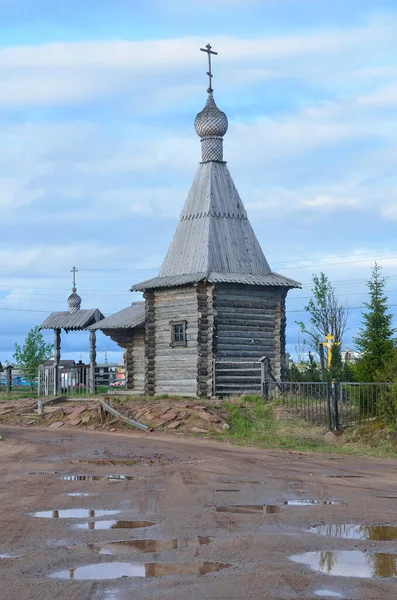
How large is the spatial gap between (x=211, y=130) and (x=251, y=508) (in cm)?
2543

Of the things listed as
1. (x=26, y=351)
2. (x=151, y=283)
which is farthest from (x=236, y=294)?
(x=26, y=351)

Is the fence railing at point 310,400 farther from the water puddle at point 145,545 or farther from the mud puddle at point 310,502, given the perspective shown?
the water puddle at point 145,545

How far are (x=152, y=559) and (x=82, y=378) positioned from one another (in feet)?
109

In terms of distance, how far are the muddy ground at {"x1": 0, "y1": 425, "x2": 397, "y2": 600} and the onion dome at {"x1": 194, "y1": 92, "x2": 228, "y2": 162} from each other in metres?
18.4

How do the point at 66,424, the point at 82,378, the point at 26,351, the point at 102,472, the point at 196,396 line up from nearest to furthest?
the point at 102,472 < the point at 66,424 < the point at 196,396 < the point at 82,378 < the point at 26,351

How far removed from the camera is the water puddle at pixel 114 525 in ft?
33.9

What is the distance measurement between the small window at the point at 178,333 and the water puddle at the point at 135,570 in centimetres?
2493

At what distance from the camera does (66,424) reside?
2931 cm

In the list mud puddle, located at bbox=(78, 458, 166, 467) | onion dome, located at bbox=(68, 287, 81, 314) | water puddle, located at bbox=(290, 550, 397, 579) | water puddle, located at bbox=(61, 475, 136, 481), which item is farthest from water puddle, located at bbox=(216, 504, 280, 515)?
onion dome, located at bbox=(68, 287, 81, 314)

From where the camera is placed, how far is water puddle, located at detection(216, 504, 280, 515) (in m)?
11.6

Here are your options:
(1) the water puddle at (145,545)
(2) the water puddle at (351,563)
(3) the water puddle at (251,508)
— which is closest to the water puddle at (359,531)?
(2) the water puddle at (351,563)

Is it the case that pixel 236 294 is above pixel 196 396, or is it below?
above

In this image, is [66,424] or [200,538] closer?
[200,538]

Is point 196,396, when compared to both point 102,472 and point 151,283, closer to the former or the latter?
point 151,283
